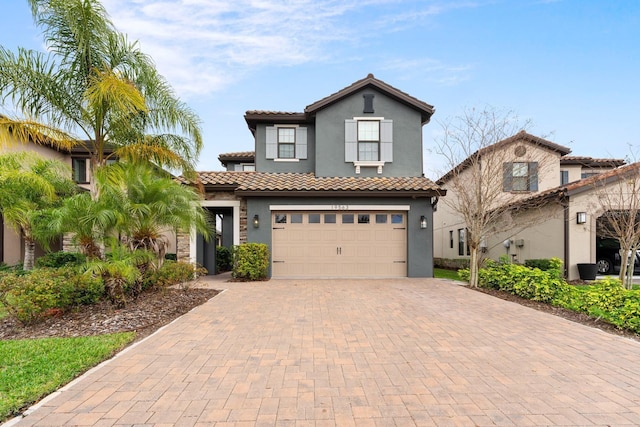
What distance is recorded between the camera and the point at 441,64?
46.7ft

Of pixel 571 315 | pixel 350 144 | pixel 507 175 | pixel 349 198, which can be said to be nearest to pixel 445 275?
pixel 507 175

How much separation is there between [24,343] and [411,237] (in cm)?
1097

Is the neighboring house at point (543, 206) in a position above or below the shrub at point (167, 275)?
above

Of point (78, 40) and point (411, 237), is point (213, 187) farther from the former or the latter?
point (411, 237)

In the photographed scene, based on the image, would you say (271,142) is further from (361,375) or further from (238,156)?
(361,375)

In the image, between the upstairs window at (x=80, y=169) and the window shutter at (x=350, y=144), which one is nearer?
the window shutter at (x=350, y=144)

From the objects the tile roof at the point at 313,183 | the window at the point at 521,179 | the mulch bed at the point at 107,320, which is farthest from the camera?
the window at the point at 521,179

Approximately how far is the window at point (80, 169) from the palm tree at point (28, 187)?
6.17m

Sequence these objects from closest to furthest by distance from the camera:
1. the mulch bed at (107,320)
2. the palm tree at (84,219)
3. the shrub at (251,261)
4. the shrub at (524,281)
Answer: the mulch bed at (107,320)
the palm tree at (84,219)
the shrub at (524,281)
the shrub at (251,261)

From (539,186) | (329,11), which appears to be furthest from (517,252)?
(329,11)

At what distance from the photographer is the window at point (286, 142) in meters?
14.5

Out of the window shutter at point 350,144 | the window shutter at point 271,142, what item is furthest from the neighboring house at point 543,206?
the window shutter at point 271,142

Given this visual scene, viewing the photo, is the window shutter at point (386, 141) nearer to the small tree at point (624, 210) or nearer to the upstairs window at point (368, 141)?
the upstairs window at point (368, 141)

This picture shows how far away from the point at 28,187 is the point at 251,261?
7914 millimetres
